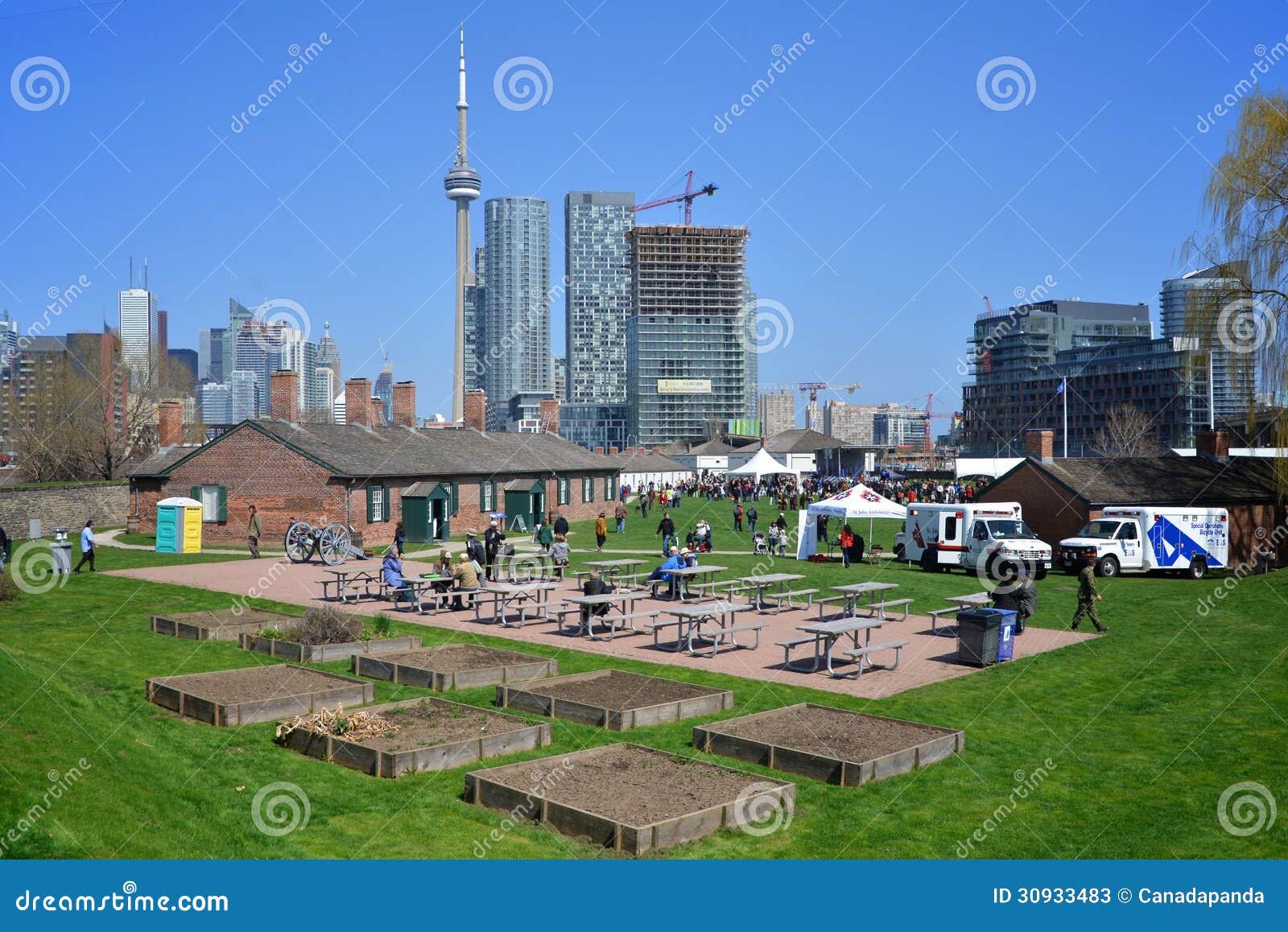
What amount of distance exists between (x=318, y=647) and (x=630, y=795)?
8960 millimetres

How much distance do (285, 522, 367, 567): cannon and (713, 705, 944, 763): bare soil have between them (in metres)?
22.1

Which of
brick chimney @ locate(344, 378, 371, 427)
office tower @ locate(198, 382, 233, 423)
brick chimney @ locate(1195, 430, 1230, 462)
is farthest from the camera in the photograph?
office tower @ locate(198, 382, 233, 423)

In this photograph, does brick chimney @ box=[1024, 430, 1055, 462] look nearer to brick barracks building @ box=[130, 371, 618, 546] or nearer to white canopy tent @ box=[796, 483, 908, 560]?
white canopy tent @ box=[796, 483, 908, 560]

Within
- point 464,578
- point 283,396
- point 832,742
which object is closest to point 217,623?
point 464,578

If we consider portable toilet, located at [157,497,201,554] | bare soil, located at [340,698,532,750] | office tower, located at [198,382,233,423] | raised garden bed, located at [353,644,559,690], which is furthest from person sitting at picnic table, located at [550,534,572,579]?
office tower, located at [198,382,233,423]

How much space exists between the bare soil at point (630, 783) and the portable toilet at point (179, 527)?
92.7 feet

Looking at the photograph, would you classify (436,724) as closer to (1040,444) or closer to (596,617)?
(596,617)

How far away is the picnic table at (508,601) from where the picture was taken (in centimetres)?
2128

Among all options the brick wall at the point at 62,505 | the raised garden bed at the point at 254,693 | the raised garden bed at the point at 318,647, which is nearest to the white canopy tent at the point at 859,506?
the raised garden bed at the point at 318,647

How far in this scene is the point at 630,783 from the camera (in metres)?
10.4

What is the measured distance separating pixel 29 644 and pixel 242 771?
9.38m

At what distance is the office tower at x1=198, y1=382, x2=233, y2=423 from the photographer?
568 ft

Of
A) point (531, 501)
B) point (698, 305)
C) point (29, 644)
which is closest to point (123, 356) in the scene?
point (531, 501)

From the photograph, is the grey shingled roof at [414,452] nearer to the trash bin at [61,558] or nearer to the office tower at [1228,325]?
the trash bin at [61,558]
